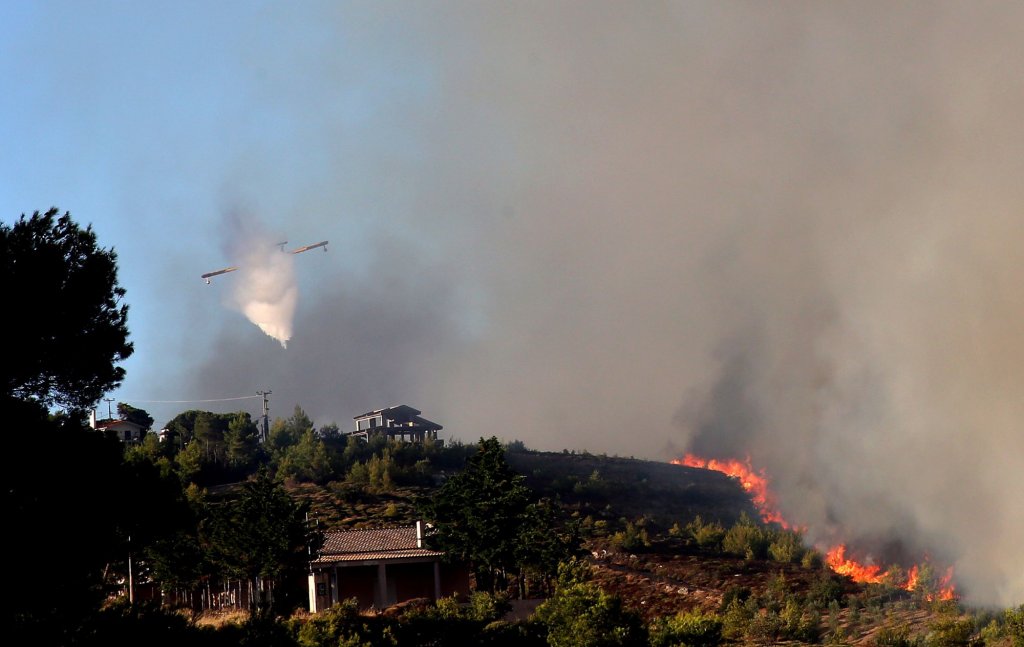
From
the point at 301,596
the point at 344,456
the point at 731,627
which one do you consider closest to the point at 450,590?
the point at 301,596

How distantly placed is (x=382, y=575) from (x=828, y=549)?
1184 inches

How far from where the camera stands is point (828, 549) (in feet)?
243

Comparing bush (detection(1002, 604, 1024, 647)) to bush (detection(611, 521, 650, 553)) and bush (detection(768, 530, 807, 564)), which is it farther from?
bush (detection(611, 521, 650, 553))

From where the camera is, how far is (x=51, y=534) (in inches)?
1218

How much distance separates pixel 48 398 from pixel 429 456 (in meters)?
75.1

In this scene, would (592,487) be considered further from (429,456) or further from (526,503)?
(526,503)

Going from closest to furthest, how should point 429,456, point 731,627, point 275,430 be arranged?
point 731,627, point 429,456, point 275,430

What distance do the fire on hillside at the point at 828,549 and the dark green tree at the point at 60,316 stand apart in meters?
35.9

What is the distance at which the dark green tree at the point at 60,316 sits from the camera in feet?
110

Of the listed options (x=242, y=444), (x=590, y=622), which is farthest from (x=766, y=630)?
(x=242, y=444)

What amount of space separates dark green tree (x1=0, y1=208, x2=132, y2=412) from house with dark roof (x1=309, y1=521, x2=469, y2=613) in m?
28.4

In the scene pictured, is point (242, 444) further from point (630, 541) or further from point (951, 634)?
point (951, 634)

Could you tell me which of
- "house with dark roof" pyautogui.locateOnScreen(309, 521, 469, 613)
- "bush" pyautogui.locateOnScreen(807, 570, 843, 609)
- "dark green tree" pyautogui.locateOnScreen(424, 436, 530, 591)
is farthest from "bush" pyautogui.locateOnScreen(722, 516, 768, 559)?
"dark green tree" pyautogui.locateOnScreen(424, 436, 530, 591)

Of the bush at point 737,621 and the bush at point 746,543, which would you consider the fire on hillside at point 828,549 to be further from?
the bush at point 737,621
